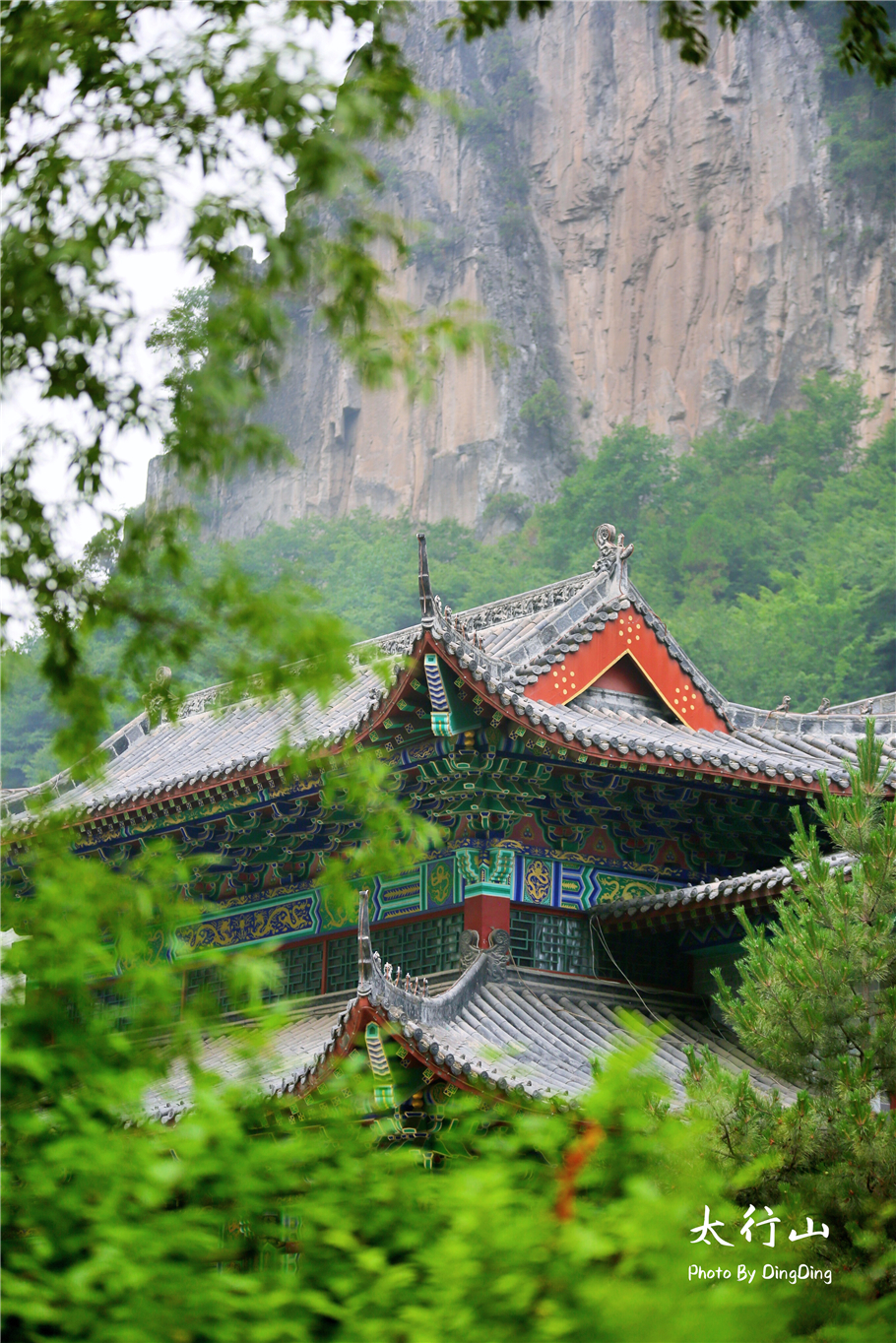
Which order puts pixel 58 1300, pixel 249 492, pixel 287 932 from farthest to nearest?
1. pixel 249 492
2. pixel 287 932
3. pixel 58 1300

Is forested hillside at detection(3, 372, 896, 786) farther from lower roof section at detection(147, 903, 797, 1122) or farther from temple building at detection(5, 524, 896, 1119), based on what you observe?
lower roof section at detection(147, 903, 797, 1122)

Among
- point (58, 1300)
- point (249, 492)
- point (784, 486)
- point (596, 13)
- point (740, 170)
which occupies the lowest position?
point (58, 1300)

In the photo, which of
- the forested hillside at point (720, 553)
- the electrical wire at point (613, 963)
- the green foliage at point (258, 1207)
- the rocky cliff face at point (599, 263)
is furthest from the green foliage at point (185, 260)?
the rocky cliff face at point (599, 263)

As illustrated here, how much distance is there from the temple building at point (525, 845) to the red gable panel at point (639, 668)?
24 mm

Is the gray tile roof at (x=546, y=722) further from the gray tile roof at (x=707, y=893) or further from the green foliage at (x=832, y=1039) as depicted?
the green foliage at (x=832, y=1039)

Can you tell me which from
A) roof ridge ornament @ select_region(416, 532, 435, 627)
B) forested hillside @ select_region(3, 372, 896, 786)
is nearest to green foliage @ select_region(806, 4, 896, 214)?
forested hillside @ select_region(3, 372, 896, 786)

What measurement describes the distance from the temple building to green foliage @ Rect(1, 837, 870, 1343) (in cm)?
501

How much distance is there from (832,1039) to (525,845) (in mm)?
4194

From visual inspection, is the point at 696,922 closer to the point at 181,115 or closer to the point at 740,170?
the point at 181,115

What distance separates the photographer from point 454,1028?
33.4 ft

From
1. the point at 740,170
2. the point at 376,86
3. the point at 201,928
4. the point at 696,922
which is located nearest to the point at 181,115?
the point at 376,86

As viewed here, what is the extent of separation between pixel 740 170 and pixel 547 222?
7.49 m

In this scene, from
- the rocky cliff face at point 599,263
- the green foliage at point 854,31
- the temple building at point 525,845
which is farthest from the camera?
the rocky cliff face at point 599,263

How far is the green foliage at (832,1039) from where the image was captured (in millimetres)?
7121
